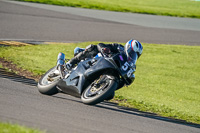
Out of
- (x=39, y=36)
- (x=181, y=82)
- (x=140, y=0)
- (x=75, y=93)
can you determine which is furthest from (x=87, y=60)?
(x=140, y=0)

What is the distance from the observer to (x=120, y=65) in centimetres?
744

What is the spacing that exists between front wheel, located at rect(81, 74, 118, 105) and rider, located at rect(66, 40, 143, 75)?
24.8 inches

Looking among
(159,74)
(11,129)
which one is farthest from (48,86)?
(159,74)

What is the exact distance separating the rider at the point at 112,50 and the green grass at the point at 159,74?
6.07ft

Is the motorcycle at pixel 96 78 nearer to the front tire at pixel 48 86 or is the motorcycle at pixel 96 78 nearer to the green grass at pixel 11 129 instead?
the front tire at pixel 48 86

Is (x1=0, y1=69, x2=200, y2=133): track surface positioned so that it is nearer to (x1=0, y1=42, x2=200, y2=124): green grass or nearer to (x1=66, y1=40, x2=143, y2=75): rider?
(x1=66, y1=40, x2=143, y2=75): rider

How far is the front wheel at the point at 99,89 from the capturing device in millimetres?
6992

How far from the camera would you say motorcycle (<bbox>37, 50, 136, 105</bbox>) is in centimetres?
718

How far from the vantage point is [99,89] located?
283 inches

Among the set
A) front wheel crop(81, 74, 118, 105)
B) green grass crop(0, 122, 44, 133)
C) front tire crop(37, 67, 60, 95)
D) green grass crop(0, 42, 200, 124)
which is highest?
green grass crop(0, 122, 44, 133)

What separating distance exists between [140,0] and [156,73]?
26062mm

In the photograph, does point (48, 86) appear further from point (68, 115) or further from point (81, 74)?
point (68, 115)

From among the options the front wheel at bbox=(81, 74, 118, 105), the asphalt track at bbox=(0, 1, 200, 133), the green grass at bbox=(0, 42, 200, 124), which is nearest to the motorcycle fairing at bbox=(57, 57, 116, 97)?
the front wheel at bbox=(81, 74, 118, 105)

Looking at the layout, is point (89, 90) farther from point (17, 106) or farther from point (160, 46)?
point (160, 46)
